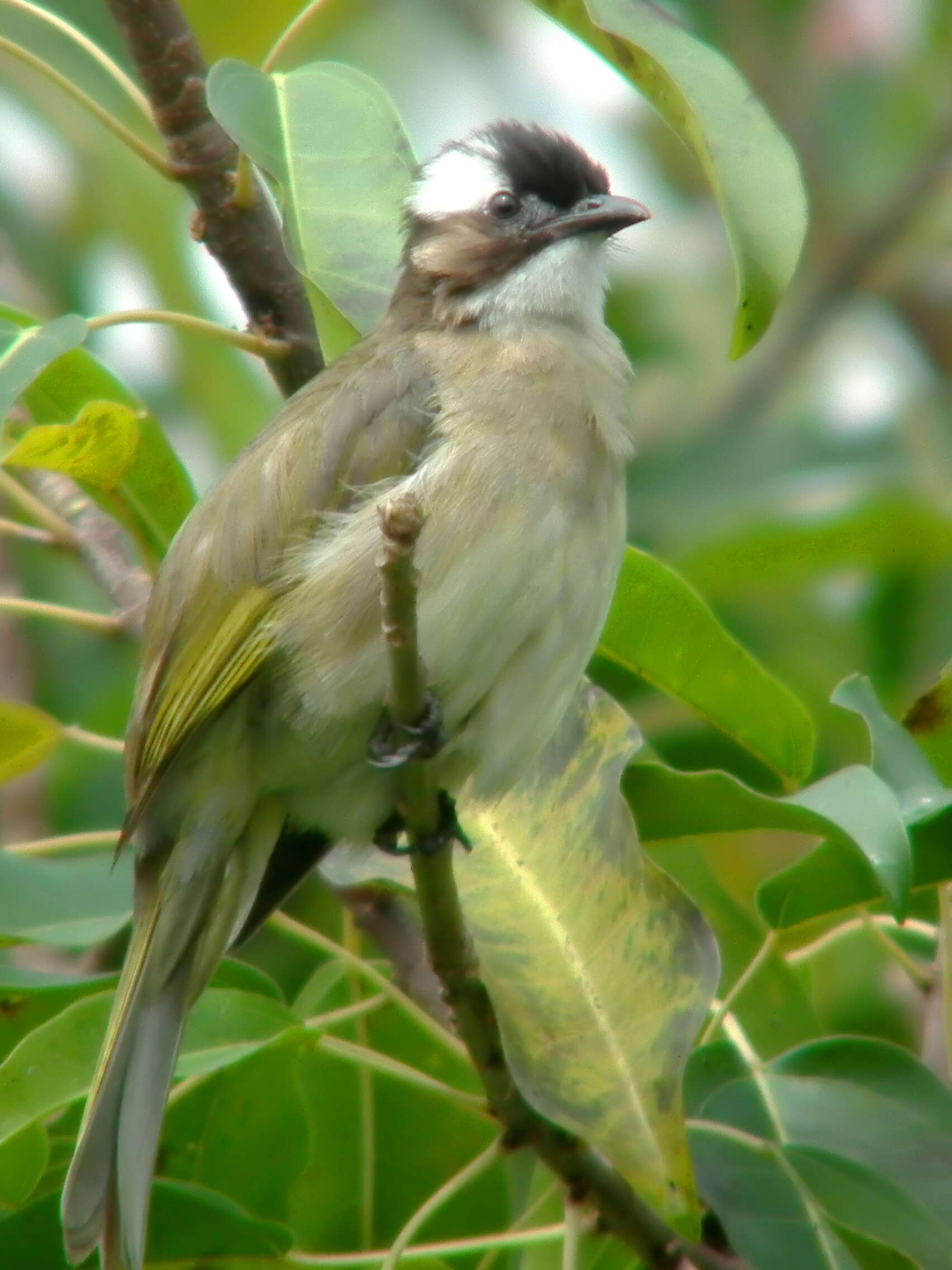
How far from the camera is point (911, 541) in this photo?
11.2 ft

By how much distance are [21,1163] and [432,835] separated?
0.77 m

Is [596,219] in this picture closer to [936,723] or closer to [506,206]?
[506,206]

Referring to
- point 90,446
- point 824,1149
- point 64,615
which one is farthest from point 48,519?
point 824,1149

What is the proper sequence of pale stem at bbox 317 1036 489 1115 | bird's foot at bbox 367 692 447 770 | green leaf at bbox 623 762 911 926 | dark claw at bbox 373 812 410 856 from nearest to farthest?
green leaf at bbox 623 762 911 926, bird's foot at bbox 367 692 447 770, pale stem at bbox 317 1036 489 1115, dark claw at bbox 373 812 410 856

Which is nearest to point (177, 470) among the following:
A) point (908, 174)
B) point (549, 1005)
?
point (549, 1005)

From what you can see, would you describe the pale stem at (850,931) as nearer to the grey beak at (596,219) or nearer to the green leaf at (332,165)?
the green leaf at (332,165)

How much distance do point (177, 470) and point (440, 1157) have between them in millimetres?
1311

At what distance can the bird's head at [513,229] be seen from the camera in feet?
11.0

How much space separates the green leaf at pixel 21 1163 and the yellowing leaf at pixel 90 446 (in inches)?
39.1

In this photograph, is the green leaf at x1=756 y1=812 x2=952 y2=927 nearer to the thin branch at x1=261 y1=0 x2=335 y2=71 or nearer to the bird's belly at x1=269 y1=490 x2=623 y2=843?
the bird's belly at x1=269 y1=490 x2=623 y2=843

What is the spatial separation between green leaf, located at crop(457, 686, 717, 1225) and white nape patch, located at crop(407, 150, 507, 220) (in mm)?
1272

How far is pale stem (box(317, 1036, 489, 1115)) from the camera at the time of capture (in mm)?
2523

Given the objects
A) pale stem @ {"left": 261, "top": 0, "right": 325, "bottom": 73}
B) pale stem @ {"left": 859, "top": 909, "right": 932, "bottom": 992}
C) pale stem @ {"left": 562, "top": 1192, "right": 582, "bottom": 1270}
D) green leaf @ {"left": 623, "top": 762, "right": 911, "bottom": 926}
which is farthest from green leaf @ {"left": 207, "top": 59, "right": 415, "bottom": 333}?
pale stem @ {"left": 562, "top": 1192, "right": 582, "bottom": 1270}

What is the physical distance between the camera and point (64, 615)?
10.2 ft
